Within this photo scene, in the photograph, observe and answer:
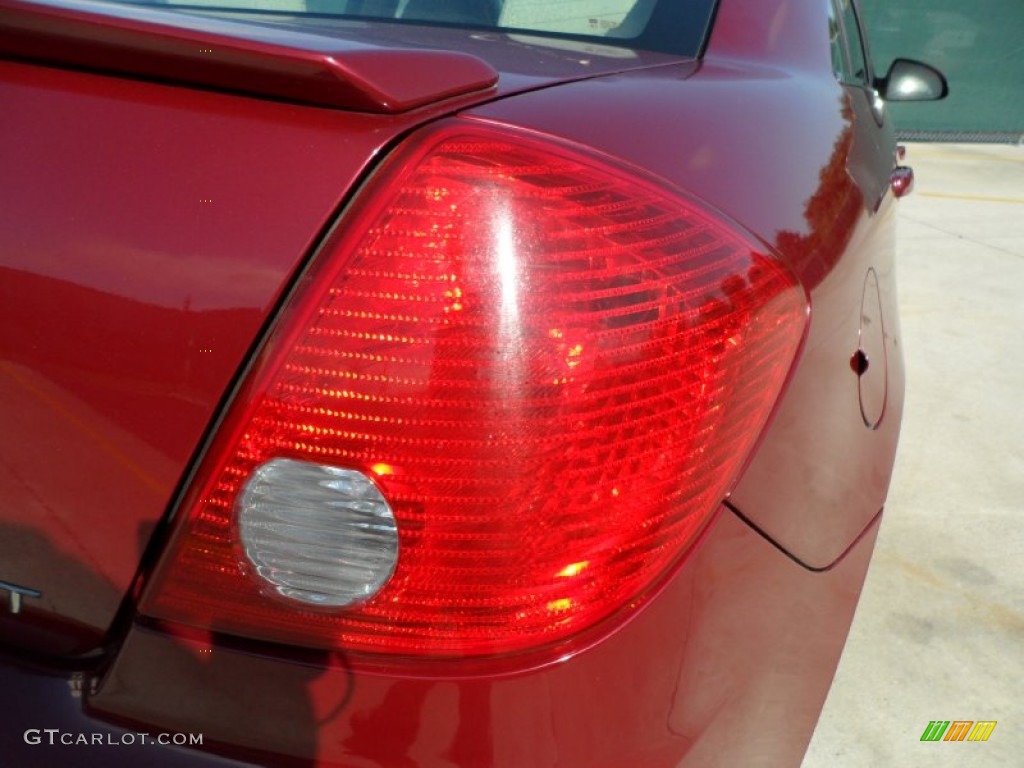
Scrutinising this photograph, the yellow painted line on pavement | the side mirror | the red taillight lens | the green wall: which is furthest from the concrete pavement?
the green wall

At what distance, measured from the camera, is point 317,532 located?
2.97 ft

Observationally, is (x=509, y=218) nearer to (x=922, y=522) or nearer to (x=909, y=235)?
(x=922, y=522)

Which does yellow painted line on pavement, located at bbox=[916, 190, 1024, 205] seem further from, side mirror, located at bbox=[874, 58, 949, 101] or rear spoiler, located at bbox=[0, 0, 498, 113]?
rear spoiler, located at bbox=[0, 0, 498, 113]

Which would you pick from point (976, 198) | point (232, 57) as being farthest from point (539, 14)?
point (976, 198)

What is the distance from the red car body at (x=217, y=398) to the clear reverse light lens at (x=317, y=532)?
1.4 inches

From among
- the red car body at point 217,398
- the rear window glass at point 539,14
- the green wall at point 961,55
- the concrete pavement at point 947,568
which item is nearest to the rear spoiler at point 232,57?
the red car body at point 217,398

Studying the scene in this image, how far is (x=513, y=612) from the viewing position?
37.1 inches

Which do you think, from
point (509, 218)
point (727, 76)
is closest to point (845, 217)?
point (727, 76)

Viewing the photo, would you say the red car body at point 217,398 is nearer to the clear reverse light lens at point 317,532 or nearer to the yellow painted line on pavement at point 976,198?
the clear reverse light lens at point 317,532

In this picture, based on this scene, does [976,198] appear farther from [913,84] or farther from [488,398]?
[488,398]

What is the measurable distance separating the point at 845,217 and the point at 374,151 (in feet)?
2.57

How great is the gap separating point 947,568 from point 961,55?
12049 millimetres

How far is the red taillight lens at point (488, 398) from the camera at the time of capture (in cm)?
89

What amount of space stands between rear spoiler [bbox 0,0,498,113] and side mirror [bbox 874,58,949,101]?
256 cm
